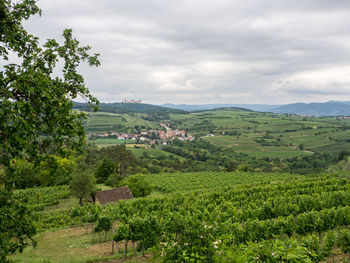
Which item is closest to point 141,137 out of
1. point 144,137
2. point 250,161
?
point 144,137

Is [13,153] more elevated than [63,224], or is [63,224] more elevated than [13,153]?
[13,153]

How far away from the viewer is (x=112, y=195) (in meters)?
35.3

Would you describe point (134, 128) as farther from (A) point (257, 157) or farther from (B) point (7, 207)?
(B) point (7, 207)

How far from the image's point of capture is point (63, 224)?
87.0ft

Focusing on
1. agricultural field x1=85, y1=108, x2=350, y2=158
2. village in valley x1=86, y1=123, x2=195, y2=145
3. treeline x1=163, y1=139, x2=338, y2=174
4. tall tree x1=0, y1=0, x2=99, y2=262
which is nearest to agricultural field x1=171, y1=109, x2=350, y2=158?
agricultural field x1=85, y1=108, x2=350, y2=158

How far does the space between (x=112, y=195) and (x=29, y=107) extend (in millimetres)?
33362

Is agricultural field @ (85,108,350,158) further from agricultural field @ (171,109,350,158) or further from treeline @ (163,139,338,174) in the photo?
treeline @ (163,139,338,174)

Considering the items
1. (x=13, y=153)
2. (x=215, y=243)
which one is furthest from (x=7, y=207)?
(x=215, y=243)

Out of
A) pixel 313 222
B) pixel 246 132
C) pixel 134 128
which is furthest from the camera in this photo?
pixel 134 128

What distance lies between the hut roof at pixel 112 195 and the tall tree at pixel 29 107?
30250mm

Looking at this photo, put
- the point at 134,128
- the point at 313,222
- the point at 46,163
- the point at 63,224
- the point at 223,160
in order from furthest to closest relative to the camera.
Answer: the point at 134,128, the point at 223,160, the point at 63,224, the point at 313,222, the point at 46,163

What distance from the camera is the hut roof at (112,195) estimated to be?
113 ft

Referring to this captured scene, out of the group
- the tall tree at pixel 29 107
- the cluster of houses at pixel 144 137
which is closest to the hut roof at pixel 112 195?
the tall tree at pixel 29 107

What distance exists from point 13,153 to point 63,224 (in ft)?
87.1
